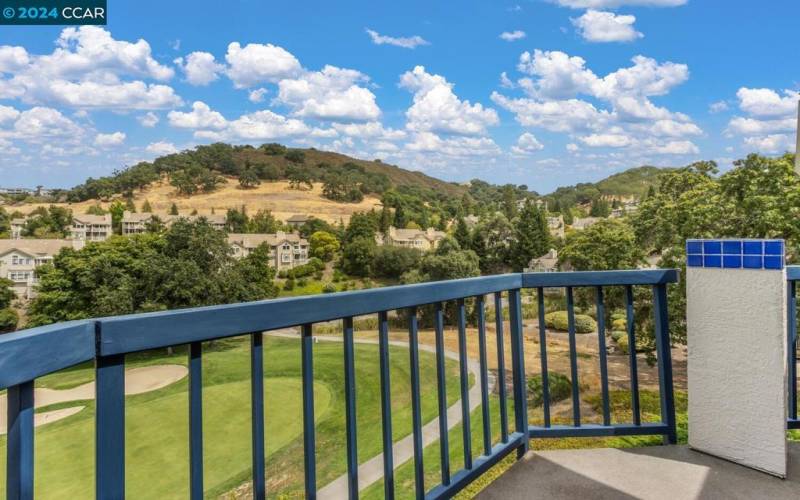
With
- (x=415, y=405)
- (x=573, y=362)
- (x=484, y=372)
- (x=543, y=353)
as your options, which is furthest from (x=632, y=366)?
(x=415, y=405)

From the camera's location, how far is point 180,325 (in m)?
0.95

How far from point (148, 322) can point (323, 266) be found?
41.9 metres

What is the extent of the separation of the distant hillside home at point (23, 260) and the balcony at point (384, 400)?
38.2 meters

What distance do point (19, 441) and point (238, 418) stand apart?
2.68 feet

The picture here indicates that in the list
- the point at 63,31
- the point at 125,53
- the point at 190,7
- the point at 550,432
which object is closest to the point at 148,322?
the point at 550,432

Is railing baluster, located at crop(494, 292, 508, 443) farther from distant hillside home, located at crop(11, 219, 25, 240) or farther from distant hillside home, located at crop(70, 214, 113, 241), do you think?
distant hillside home, located at crop(11, 219, 25, 240)

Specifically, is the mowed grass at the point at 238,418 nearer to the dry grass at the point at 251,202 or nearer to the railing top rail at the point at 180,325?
the railing top rail at the point at 180,325

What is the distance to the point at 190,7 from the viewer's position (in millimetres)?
74062

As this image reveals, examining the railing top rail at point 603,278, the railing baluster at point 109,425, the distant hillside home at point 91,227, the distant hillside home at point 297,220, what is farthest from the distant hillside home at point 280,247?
the railing baluster at point 109,425

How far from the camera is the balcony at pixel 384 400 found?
841 mm

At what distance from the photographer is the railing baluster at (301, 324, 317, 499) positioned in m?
1.22

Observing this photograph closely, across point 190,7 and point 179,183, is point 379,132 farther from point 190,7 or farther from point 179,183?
point 190,7

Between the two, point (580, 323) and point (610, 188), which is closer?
point (580, 323)

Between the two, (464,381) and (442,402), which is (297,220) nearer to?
(464,381)
